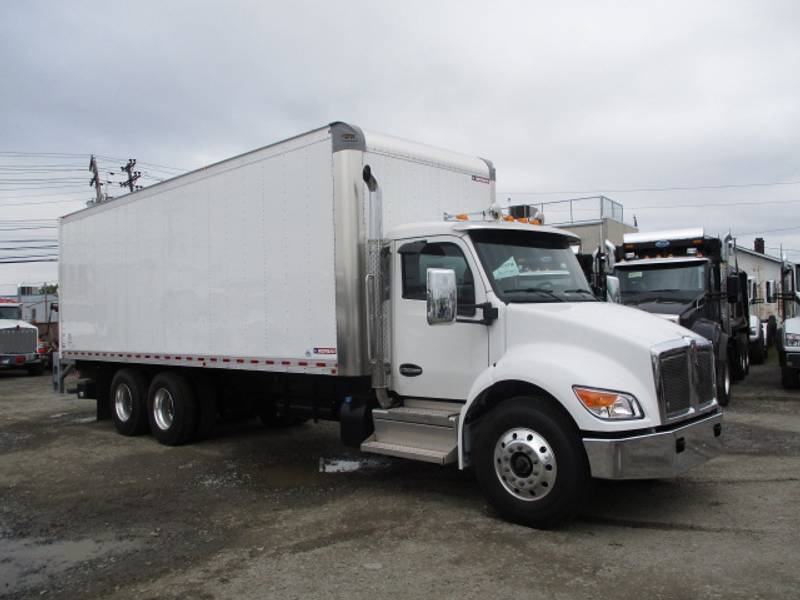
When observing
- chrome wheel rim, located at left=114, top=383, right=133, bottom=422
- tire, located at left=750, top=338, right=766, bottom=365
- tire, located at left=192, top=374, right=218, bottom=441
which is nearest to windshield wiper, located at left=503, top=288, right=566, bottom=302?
tire, located at left=192, top=374, right=218, bottom=441

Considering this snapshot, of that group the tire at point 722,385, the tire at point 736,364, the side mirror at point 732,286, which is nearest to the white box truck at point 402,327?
the tire at point 722,385

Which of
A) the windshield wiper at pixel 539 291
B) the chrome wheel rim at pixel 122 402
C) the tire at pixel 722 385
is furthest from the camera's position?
the tire at pixel 722 385

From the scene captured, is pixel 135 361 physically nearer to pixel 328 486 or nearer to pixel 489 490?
pixel 328 486

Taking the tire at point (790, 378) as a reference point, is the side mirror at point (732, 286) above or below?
above

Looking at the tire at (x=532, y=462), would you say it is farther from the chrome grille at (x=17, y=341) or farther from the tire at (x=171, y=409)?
the chrome grille at (x=17, y=341)

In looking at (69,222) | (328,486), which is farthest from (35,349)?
(328,486)

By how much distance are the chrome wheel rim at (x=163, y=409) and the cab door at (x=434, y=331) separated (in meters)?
4.28

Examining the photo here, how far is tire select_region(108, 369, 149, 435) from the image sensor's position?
10.0 meters

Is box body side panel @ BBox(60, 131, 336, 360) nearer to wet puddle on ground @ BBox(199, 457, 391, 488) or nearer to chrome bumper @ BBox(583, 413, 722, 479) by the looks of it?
wet puddle on ground @ BBox(199, 457, 391, 488)

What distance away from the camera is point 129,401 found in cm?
1027

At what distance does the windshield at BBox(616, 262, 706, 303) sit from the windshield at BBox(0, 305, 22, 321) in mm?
22755

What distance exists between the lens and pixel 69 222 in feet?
37.4

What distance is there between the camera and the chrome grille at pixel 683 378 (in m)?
5.11

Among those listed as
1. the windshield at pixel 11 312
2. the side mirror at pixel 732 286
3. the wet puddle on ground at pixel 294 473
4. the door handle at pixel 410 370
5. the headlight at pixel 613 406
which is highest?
the windshield at pixel 11 312
